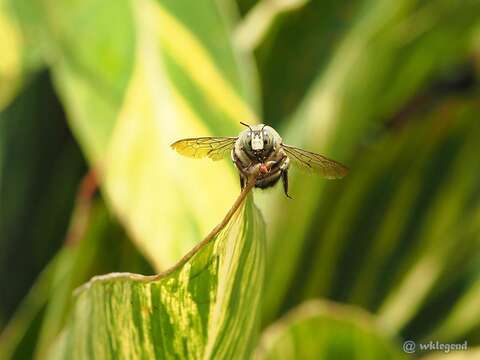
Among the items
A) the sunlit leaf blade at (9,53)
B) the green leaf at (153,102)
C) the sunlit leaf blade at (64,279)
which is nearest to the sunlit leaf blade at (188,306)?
the green leaf at (153,102)

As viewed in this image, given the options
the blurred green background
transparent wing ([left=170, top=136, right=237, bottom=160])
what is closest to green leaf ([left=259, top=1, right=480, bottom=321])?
the blurred green background

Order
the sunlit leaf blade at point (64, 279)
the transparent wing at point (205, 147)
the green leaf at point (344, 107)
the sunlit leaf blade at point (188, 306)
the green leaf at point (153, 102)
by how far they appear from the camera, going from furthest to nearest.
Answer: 1. the green leaf at point (344, 107)
2. the sunlit leaf blade at point (64, 279)
3. the green leaf at point (153, 102)
4. the transparent wing at point (205, 147)
5. the sunlit leaf blade at point (188, 306)

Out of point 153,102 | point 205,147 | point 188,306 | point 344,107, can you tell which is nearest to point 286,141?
point 344,107

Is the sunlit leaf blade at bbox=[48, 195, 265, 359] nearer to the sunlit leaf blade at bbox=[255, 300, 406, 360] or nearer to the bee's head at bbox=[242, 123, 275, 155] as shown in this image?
the bee's head at bbox=[242, 123, 275, 155]

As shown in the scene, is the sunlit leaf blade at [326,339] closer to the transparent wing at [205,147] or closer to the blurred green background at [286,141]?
the blurred green background at [286,141]

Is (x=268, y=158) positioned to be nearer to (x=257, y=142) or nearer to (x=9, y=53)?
(x=257, y=142)

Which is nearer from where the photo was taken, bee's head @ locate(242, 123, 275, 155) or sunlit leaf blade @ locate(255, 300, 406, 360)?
bee's head @ locate(242, 123, 275, 155)
